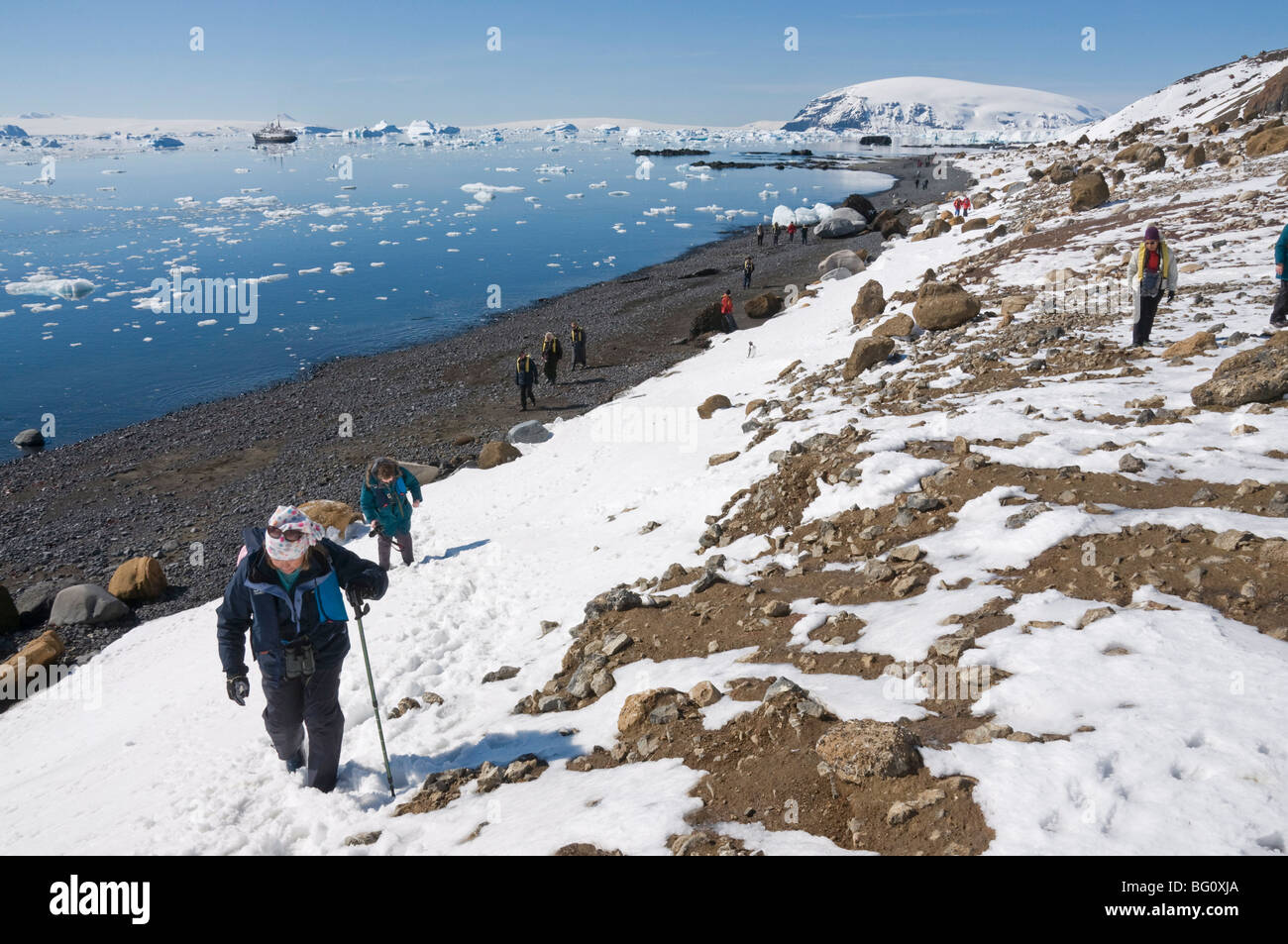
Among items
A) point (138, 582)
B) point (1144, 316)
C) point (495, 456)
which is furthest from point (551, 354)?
point (1144, 316)

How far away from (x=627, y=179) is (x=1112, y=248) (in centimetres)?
13056

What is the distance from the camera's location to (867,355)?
14.5 m

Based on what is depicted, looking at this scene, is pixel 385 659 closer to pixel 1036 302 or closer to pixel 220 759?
pixel 220 759

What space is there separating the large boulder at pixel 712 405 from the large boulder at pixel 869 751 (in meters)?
12.6

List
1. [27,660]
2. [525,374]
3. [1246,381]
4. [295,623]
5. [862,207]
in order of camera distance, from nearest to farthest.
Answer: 1. [295,623]
2. [1246,381]
3. [27,660]
4. [525,374]
5. [862,207]

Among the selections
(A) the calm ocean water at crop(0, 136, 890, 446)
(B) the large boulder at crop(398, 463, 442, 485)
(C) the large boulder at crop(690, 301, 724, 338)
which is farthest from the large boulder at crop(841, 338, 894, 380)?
(A) the calm ocean water at crop(0, 136, 890, 446)

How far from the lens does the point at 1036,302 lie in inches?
593

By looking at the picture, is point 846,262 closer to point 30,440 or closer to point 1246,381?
point 1246,381

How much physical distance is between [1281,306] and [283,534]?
1372 cm

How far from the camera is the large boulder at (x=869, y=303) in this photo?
20.6m

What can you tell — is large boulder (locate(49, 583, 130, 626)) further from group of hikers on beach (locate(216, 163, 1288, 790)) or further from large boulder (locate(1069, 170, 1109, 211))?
large boulder (locate(1069, 170, 1109, 211))

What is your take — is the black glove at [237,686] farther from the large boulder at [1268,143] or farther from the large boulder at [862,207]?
the large boulder at [862,207]

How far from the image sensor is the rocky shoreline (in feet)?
55.0
